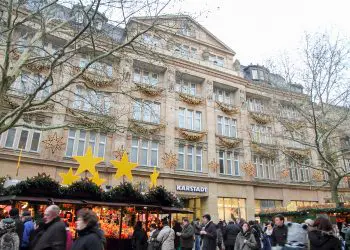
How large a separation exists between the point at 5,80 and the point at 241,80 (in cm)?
2367

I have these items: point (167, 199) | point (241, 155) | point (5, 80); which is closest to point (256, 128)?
point (241, 155)

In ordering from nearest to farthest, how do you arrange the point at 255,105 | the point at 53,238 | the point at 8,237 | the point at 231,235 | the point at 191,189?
the point at 53,238
the point at 8,237
the point at 231,235
the point at 191,189
the point at 255,105

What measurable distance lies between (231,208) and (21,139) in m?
17.1

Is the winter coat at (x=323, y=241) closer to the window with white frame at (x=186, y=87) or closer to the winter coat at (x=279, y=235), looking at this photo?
the winter coat at (x=279, y=235)

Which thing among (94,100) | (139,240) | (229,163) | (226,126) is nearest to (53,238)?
(139,240)

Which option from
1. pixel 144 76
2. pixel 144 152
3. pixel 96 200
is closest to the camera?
pixel 96 200

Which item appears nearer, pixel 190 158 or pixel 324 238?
pixel 324 238

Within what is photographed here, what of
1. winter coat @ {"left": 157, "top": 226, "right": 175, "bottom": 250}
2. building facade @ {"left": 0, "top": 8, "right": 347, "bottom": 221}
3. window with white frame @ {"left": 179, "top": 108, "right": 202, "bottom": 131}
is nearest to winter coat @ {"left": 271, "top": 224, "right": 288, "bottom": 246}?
winter coat @ {"left": 157, "top": 226, "right": 175, "bottom": 250}

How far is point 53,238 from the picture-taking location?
13.3ft

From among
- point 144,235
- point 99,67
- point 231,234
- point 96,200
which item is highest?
point 99,67

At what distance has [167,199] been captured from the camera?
13.8 metres

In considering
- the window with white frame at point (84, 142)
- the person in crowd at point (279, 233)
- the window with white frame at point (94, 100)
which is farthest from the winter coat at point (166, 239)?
the window with white frame at point (84, 142)

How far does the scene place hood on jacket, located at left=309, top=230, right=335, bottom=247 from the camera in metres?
4.98

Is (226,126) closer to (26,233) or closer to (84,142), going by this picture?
(84,142)
